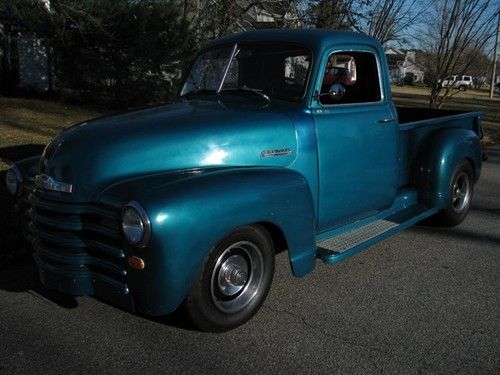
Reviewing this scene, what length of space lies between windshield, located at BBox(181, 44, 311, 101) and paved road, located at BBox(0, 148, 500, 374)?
1.47 metres

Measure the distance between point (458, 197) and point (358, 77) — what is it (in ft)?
6.48

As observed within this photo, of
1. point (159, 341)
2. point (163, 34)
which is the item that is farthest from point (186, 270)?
point (163, 34)

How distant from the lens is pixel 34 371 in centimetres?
295

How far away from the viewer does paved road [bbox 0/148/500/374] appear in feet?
10.0

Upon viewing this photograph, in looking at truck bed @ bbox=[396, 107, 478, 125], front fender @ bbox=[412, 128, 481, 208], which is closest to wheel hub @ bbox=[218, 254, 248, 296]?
front fender @ bbox=[412, 128, 481, 208]

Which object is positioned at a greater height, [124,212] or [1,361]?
[124,212]

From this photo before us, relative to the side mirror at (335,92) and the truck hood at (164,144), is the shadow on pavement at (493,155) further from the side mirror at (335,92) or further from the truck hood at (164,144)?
the truck hood at (164,144)

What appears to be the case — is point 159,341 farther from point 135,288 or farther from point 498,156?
point 498,156

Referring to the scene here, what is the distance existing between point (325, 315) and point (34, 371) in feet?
6.00

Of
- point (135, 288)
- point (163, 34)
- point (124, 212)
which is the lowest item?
point (135, 288)

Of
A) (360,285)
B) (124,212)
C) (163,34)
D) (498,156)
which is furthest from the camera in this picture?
(163,34)

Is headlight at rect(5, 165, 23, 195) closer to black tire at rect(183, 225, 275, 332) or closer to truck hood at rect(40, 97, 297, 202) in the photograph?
truck hood at rect(40, 97, 297, 202)

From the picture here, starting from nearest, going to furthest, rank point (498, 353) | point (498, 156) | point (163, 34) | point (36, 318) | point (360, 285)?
point (498, 353), point (36, 318), point (360, 285), point (498, 156), point (163, 34)

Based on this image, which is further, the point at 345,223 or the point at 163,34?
the point at 163,34
